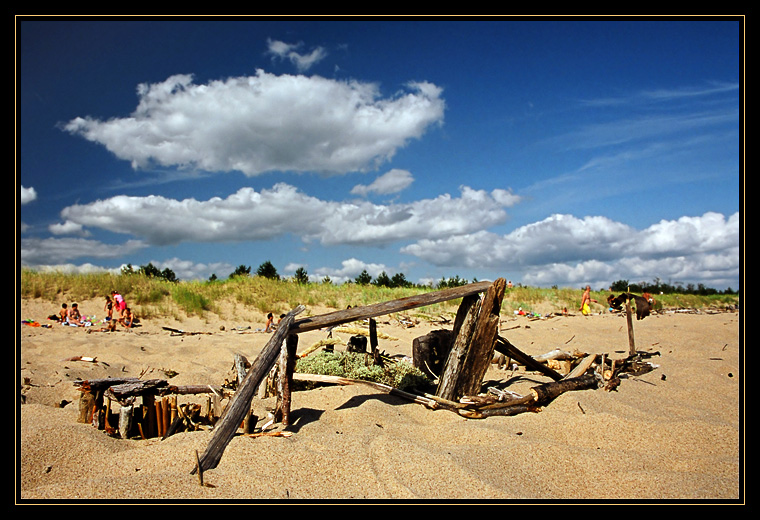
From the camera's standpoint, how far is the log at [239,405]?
10.4ft

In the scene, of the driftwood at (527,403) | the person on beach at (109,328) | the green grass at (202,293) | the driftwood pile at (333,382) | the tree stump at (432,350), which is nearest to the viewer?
the driftwood pile at (333,382)

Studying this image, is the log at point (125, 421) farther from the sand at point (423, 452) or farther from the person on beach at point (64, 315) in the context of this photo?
the person on beach at point (64, 315)

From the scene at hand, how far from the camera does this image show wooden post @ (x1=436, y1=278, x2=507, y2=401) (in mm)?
4727

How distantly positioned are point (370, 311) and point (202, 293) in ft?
49.3

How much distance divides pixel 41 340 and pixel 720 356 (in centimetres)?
1331

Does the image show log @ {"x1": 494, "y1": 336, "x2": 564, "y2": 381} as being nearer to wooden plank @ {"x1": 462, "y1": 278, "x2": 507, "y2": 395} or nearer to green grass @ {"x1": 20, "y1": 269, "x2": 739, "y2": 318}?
wooden plank @ {"x1": 462, "y1": 278, "x2": 507, "y2": 395}

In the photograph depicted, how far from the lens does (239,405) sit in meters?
3.45

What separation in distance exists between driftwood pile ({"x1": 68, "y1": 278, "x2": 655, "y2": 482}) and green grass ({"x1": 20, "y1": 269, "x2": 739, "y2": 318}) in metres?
11.1

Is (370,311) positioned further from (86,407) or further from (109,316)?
(109,316)

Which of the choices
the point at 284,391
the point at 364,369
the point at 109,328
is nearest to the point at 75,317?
the point at 109,328

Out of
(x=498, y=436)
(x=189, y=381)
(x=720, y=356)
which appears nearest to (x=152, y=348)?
(x=189, y=381)

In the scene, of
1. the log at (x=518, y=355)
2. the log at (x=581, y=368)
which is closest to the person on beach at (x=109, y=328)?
the log at (x=518, y=355)

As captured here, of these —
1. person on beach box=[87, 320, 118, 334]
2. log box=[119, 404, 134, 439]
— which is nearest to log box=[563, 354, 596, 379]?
log box=[119, 404, 134, 439]
